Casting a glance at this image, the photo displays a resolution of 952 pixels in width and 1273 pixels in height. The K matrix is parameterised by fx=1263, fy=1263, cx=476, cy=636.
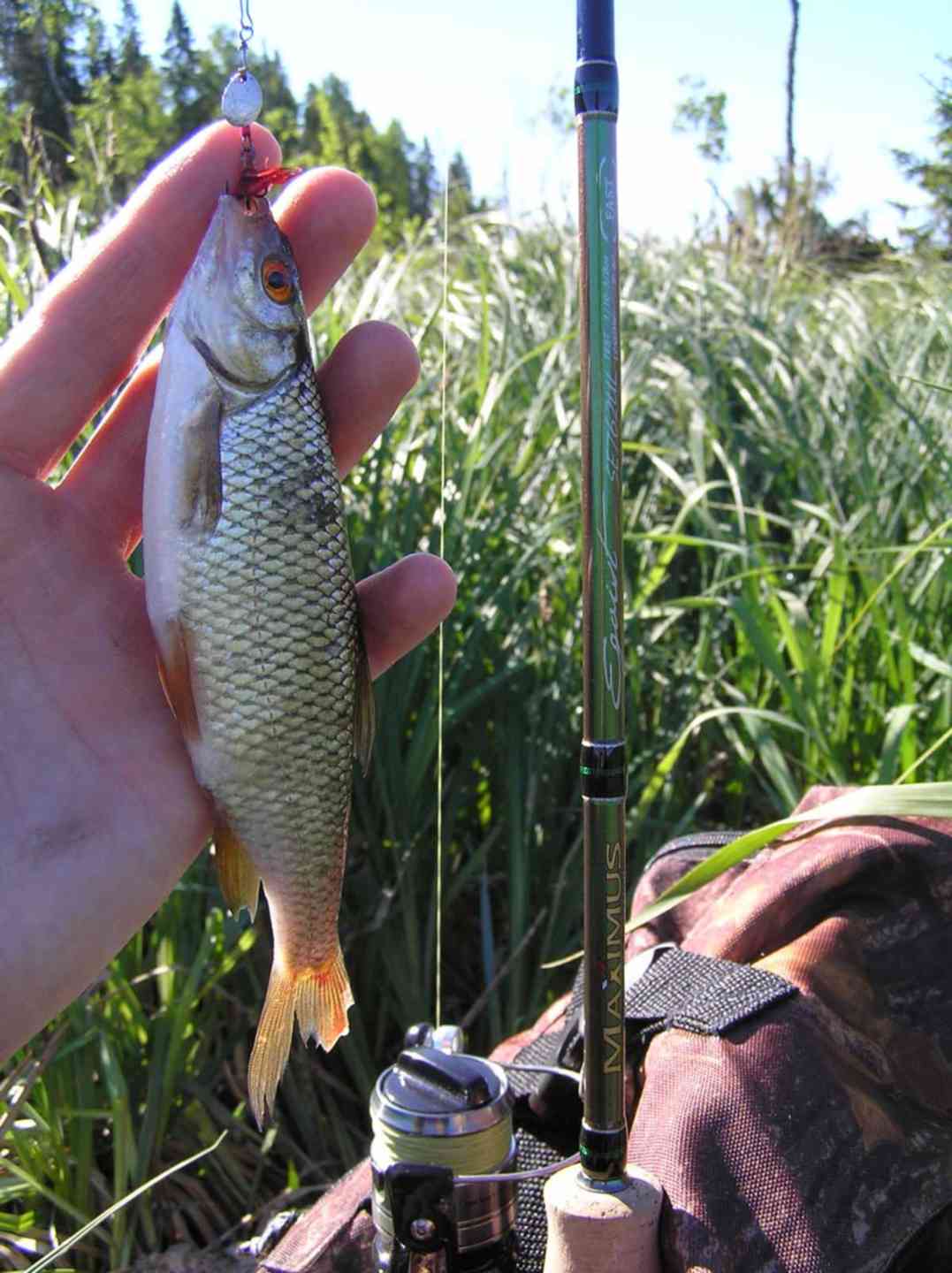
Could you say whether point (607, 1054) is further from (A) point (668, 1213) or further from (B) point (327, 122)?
(B) point (327, 122)

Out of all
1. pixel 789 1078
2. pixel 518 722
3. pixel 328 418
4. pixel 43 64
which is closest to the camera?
pixel 328 418

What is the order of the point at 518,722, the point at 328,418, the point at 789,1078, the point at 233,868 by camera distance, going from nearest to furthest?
the point at 233,868 → the point at 328,418 → the point at 789,1078 → the point at 518,722

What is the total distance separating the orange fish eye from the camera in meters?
1.42

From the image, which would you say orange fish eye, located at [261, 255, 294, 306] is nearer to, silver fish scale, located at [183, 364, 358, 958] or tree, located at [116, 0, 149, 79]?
silver fish scale, located at [183, 364, 358, 958]

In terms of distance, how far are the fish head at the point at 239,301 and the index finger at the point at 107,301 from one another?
0.33 ft

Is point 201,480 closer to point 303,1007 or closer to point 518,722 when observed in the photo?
point 303,1007

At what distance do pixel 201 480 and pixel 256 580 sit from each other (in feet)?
0.40

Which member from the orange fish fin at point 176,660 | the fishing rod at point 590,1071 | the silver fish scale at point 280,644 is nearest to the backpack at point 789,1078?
the fishing rod at point 590,1071

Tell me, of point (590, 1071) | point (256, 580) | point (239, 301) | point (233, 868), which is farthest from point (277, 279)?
point (590, 1071)

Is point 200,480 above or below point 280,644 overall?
above

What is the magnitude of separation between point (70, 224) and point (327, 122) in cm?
1877

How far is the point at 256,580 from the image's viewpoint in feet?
4.50

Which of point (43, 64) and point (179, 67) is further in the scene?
point (179, 67)

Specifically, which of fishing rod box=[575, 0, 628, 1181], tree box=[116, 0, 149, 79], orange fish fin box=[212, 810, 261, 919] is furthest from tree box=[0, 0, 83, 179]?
orange fish fin box=[212, 810, 261, 919]
